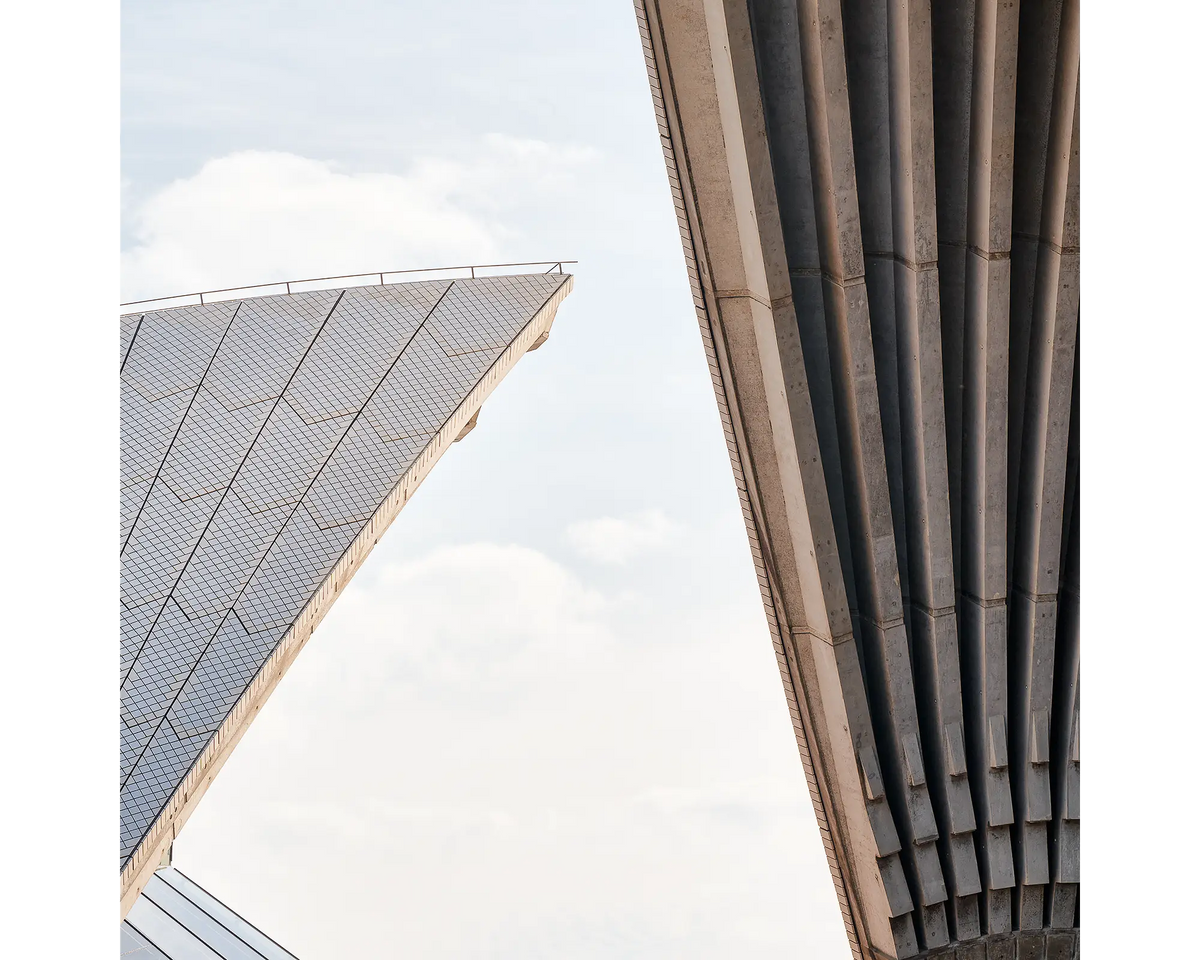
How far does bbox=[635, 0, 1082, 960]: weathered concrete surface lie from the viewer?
268 inches

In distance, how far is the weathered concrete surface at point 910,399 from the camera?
268 inches

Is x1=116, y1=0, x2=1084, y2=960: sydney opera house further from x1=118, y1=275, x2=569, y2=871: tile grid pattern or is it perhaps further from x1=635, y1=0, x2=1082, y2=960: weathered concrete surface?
x1=118, y1=275, x2=569, y2=871: tile grid pattern

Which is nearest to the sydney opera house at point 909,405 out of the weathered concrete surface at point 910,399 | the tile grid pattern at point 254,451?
the weathered concrete surface at point 910,399

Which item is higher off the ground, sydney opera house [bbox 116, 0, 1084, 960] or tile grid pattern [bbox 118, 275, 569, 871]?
tile grid pattern [bbox 118, 275, 569, 871]

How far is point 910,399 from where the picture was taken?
763 cm

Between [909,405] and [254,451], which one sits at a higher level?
[254,451]

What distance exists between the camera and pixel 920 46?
649 centimetres

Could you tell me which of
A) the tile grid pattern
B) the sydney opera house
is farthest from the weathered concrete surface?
the tile grid pattern

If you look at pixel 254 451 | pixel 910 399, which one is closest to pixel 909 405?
pixel 910 399

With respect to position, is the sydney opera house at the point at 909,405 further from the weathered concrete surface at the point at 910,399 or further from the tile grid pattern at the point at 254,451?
the tile grid pattern at the point at 254,451

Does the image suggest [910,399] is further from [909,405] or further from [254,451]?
[254,451]

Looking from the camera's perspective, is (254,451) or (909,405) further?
(254,451)

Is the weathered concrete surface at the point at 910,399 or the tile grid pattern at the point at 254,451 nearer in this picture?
the weathered concrete surface at the point at 910,399
